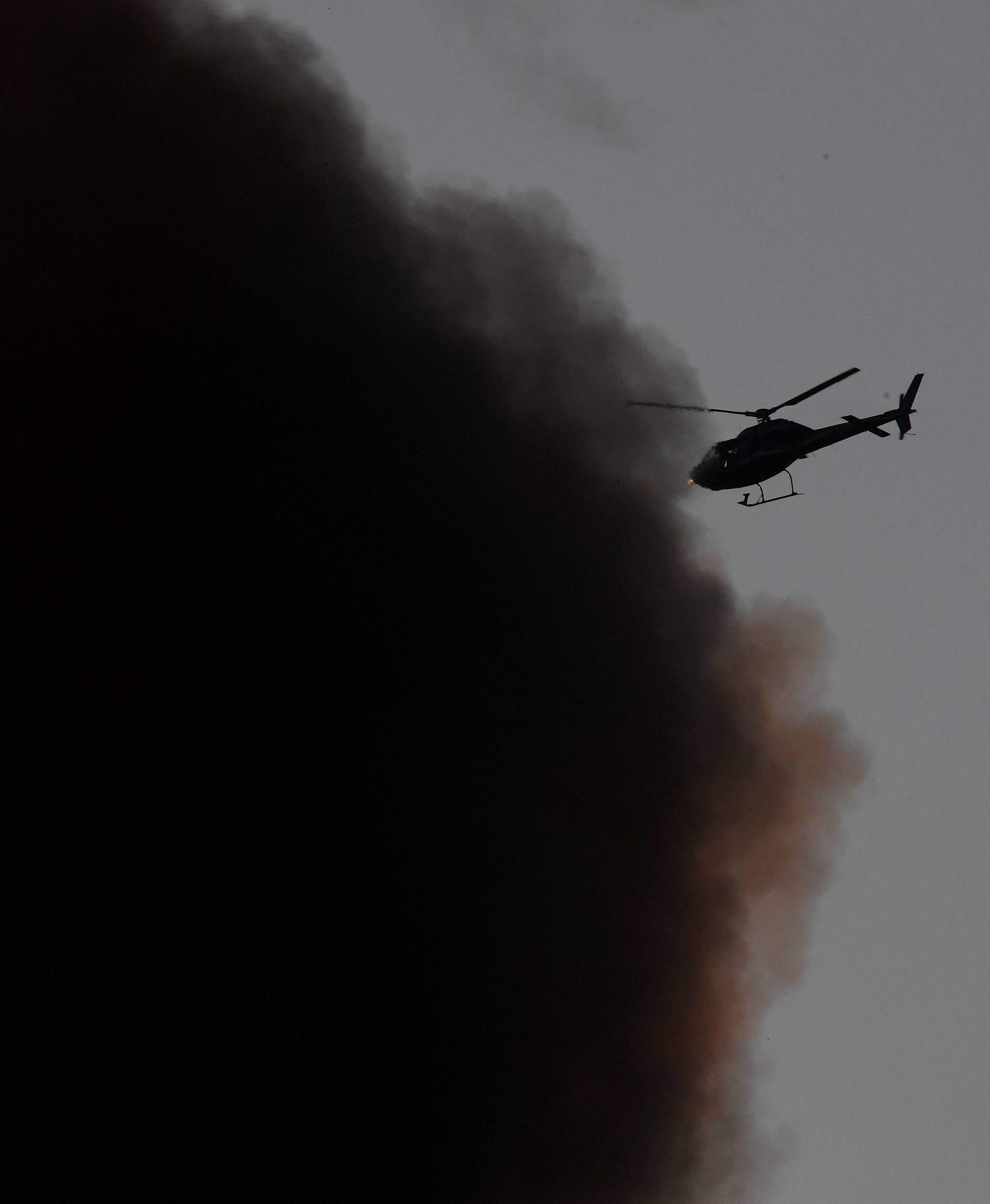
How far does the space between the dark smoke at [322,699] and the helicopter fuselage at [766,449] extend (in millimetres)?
9423

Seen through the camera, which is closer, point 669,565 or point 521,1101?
point 521,1101

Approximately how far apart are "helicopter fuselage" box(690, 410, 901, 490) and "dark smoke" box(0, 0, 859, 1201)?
9423mm

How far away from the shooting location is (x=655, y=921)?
180ft

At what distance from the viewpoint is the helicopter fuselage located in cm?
4719

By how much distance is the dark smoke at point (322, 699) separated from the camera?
4844 cm

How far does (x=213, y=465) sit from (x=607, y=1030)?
63.6ft

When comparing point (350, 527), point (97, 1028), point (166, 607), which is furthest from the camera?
point (350, 527)

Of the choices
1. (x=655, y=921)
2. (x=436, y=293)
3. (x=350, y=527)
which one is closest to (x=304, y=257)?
(x=436, y=293)

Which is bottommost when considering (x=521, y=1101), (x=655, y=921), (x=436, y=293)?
(x=521, y=1101)

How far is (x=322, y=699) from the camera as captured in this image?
52812 mm

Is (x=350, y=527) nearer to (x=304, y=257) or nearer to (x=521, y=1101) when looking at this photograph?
(x=304, y=257)

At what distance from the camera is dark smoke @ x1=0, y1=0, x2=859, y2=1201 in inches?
1907

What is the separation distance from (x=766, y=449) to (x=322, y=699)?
14.5 m

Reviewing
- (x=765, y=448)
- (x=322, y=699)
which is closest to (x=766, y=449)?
(x=765, y=448)
